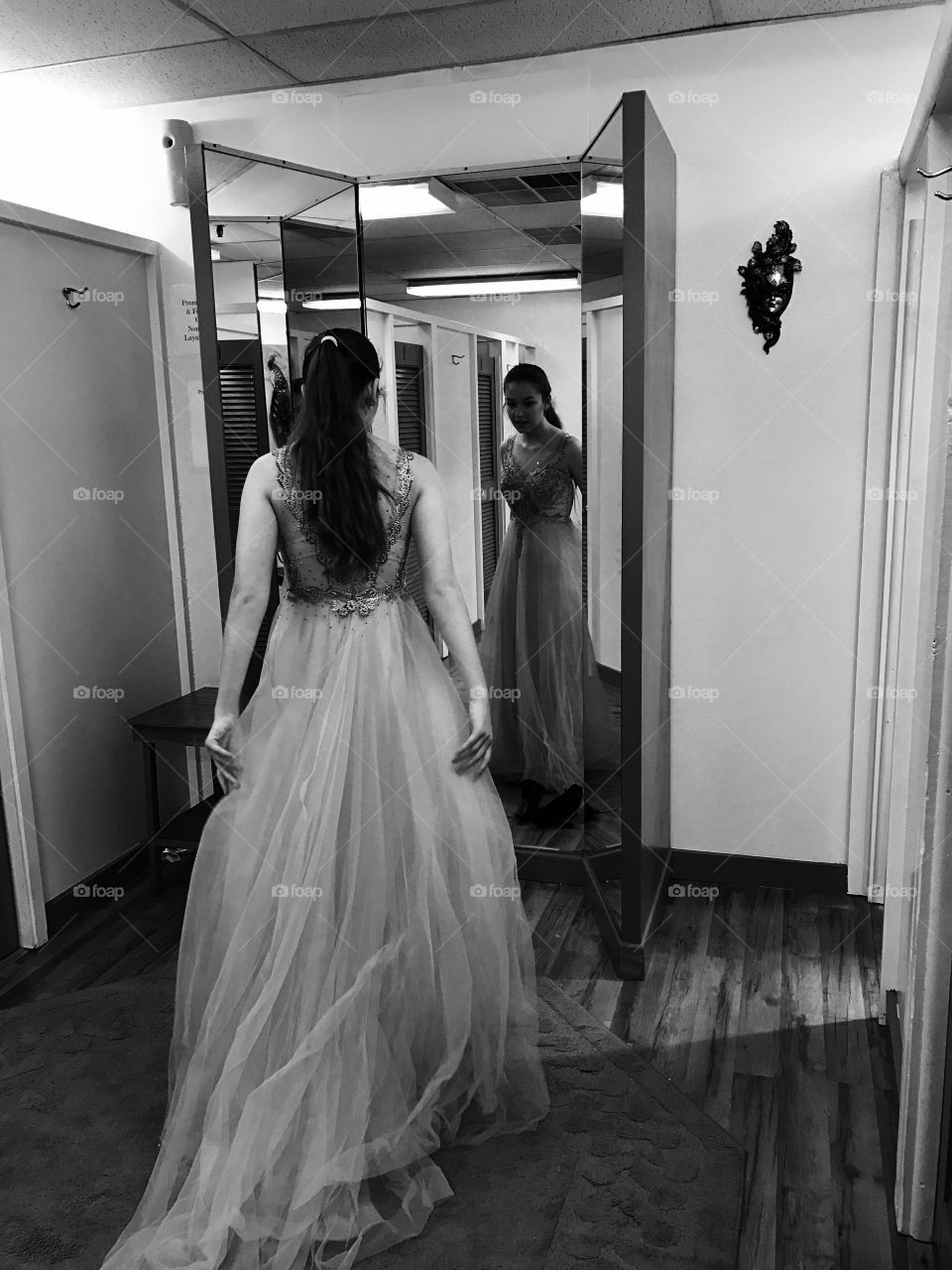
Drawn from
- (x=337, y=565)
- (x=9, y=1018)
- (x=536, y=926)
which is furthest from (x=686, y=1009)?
(x=9, y=1018)

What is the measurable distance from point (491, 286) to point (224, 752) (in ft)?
5.38

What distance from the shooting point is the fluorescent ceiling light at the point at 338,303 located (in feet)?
10.5

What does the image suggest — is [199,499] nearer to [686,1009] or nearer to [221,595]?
[221,595]

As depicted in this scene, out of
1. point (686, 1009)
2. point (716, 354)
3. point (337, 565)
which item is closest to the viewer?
point (337, 565)

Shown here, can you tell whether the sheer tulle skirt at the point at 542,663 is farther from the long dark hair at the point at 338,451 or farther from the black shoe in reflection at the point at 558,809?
the long dark hair at the point at 338,451

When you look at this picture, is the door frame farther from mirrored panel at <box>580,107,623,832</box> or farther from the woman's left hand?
mirrored panel at <box>580,107,623,832</box>

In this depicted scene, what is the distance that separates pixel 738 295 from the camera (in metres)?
3.08

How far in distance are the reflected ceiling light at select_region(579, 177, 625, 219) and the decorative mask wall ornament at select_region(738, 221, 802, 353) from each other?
1.65 ft

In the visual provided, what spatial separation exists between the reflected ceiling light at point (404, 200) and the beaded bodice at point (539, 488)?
2.47 ft

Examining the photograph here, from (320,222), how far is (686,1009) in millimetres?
2506

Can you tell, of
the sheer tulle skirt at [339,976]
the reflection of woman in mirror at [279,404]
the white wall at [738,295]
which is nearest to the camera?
the sheer tulle skirt at [339,976]

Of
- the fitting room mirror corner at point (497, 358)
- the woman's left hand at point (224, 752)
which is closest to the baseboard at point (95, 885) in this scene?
the fitting room mirror corner at point (497, 358)

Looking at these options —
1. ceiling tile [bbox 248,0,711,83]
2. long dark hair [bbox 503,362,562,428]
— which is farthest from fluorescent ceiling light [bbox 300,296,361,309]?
ceiling tile [bbox 248,0,711,83]

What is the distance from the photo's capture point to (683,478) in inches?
127
